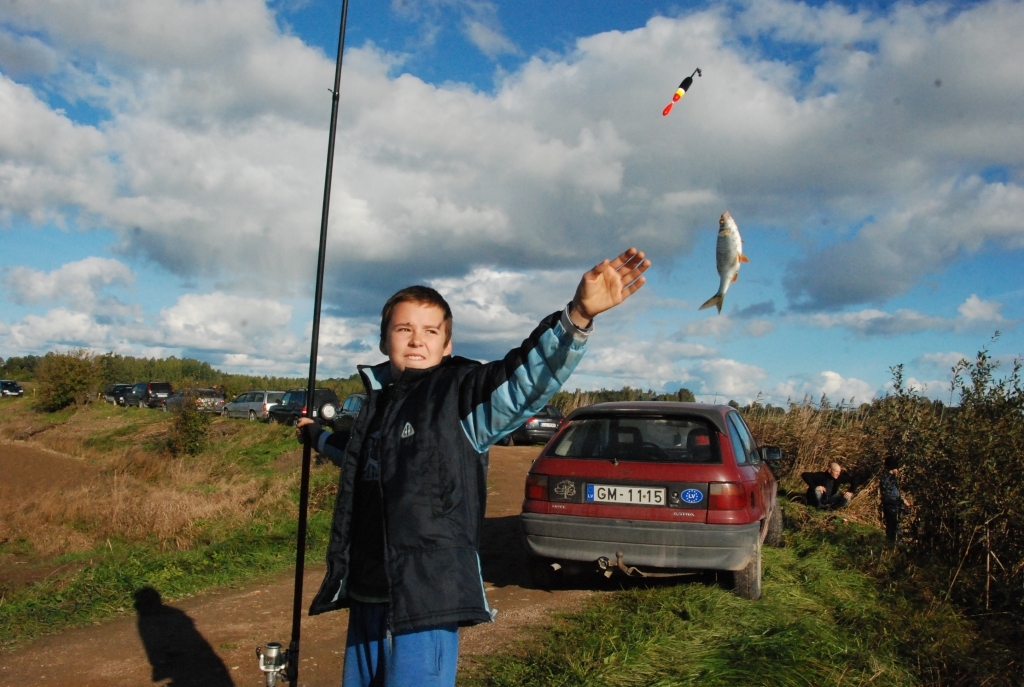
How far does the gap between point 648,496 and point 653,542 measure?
33 centimetres

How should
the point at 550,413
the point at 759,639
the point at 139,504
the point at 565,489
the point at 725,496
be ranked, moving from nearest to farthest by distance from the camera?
1. the point at 759,639
2. the point at 725,496
3. the point at 565,489
4. the point at 139,504
5. the point at 550,413

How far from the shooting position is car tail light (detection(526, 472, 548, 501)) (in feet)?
20.3

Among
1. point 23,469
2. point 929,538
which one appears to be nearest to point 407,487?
point 929,538

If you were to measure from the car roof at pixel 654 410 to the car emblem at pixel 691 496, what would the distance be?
1.96 feet

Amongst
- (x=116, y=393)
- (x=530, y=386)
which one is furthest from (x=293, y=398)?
(x=530, y=386)

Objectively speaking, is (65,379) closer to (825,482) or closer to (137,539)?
(137,539)

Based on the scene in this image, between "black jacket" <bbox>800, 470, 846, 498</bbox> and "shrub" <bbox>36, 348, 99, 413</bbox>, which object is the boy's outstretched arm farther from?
"shrub" <bbox>36, 348, 99, 413</bbox>

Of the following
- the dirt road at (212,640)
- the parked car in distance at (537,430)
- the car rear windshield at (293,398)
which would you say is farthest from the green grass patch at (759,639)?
the car rear windshield at (293,398)

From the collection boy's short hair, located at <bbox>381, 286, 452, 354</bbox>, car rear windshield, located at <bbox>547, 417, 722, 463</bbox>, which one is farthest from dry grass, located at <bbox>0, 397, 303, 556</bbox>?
boy's short hair, located at <bbox>381, 286, 452, 354</bbox>

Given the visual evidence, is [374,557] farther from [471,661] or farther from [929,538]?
[929,538]

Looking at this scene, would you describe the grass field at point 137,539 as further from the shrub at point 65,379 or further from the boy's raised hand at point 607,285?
the shrub at point 65,379

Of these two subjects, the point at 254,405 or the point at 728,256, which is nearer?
the point at 728,256

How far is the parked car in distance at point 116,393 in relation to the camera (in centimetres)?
5409

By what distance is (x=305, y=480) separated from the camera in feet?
10.6
